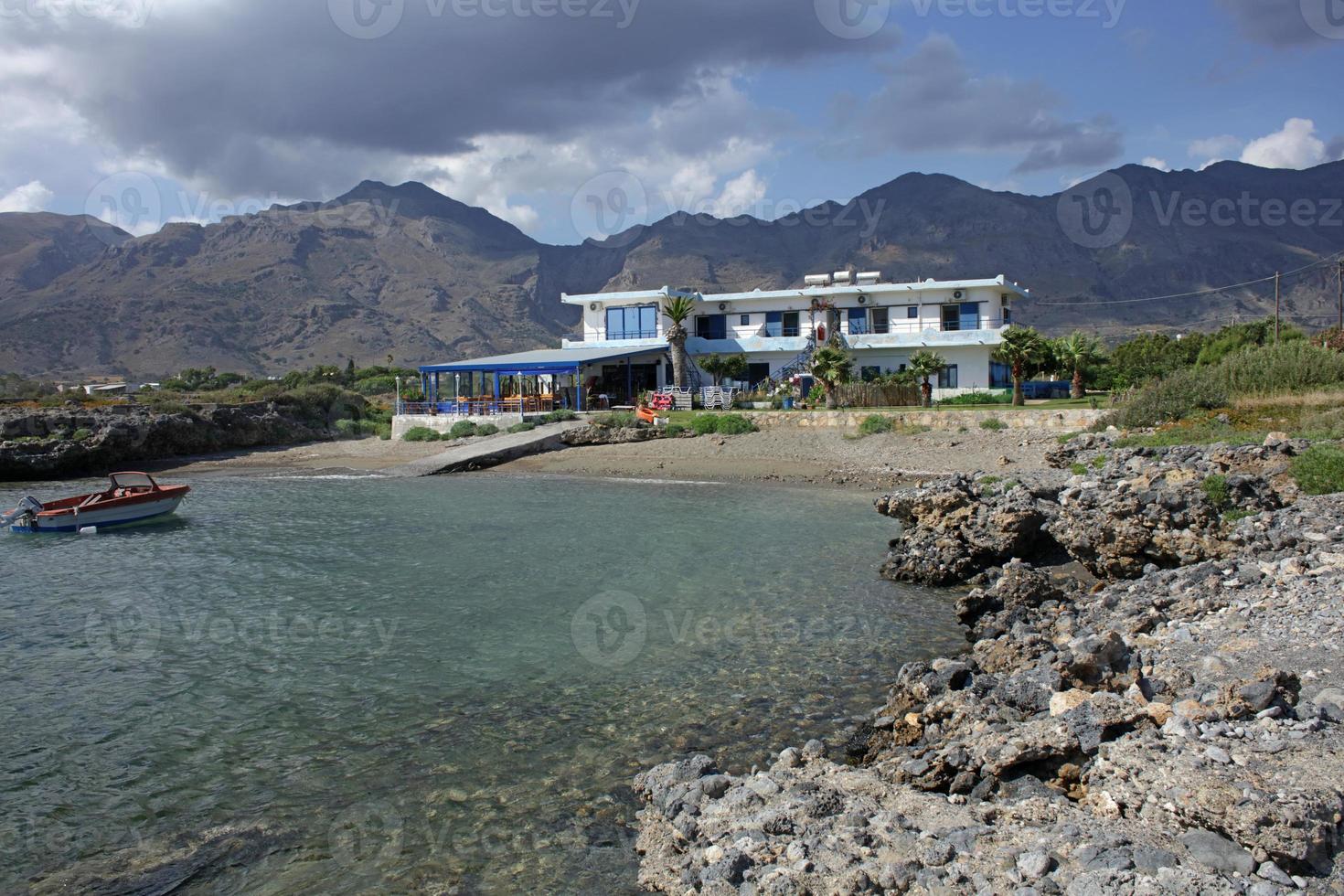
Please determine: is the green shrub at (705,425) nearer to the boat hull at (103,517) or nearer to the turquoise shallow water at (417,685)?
the turquoise shallow water at (417,685)

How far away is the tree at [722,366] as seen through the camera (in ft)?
162

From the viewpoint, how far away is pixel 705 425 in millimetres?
39531

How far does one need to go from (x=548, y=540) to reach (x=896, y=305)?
112 feet

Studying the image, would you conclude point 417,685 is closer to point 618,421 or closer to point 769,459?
point 769,459

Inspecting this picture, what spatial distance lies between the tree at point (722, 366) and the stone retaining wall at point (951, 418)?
27.0ft

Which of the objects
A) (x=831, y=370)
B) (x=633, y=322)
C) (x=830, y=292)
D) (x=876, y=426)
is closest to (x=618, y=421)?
(x=831, y=370)

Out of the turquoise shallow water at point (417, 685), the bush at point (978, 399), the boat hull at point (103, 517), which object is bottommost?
the turquoise shallow water at point (417, 685)

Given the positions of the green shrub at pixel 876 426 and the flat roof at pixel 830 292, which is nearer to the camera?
the green shrub at pixel 876 426

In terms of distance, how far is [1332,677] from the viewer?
7.61m

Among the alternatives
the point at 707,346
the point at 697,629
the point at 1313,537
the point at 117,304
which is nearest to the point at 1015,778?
the point at 697,629

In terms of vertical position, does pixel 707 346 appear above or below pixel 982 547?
above

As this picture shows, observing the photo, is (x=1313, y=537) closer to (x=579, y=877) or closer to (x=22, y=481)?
(x=579, y=877)

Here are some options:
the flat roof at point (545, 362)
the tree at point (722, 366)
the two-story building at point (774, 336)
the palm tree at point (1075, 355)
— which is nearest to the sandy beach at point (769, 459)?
the flat roof at point (545, 362)

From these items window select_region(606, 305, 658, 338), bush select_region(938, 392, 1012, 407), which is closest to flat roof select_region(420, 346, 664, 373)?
window select_region(606, 305, 658, 338)
